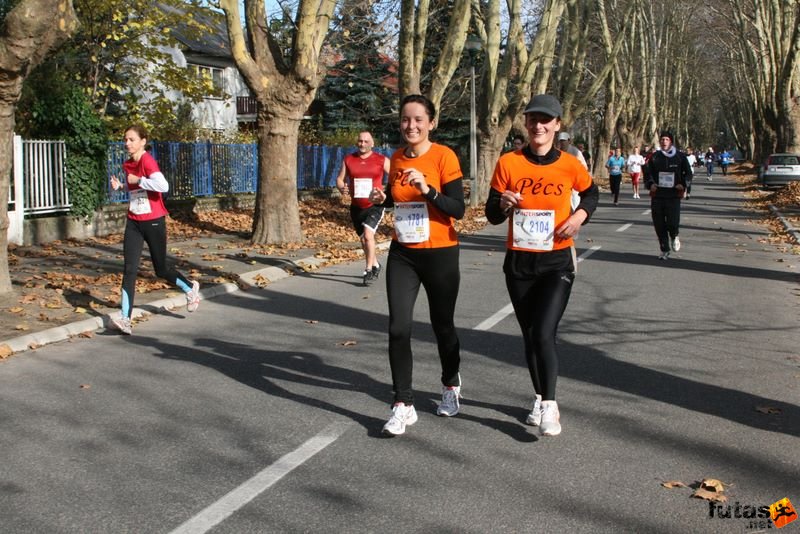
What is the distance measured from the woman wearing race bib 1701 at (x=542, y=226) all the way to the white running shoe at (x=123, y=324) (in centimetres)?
459

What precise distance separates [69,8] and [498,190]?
6.25m

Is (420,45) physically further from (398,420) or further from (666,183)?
(398,420)

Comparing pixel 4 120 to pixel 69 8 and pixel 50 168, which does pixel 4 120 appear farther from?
pixel 50 168

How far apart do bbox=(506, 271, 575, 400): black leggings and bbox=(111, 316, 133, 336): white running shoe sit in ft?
15.1

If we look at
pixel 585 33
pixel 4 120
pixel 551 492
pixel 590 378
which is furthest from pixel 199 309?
pixel 585 33

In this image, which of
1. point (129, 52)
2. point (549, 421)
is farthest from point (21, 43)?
point (129, 52)

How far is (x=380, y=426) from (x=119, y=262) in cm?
945

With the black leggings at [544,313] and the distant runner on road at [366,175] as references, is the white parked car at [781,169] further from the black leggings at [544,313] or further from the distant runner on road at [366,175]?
the black leggings at [544,313]

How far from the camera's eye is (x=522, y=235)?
5.50 m

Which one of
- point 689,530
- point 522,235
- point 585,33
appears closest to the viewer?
point 689,530

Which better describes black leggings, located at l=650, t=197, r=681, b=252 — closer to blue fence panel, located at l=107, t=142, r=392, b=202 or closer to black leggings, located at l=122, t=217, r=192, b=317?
black leggings, located at l=122, t=217, r=192, b=317

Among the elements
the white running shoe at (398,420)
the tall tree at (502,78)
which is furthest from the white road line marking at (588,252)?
the tall tree at (502,78)

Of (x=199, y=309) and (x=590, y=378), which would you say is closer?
(x=590, y=378)

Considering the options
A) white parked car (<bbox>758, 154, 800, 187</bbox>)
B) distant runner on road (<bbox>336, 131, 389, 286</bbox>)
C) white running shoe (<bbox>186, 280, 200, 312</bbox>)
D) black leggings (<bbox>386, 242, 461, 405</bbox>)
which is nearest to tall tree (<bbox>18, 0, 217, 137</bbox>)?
distant runner on road (<bbox>336, 131, 389, 286</bbox>)
